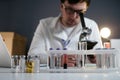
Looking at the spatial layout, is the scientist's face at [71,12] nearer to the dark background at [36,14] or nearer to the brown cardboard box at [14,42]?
the brown cardboard box at [14,42]

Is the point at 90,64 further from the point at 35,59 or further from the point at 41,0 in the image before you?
the point at 41,0

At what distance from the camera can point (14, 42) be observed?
2.43m

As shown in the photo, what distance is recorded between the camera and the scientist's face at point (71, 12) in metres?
1.47

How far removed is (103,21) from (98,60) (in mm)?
1967

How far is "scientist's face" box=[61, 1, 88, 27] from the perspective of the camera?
1467 mm

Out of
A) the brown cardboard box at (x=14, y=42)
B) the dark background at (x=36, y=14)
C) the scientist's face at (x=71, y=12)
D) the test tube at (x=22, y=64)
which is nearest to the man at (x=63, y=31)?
the scientist's face at (x=71, y=12)

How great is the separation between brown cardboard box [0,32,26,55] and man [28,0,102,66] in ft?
2.55

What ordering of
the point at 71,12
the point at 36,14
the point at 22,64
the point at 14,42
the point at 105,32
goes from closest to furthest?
the point at 22,64 → the point at 71,12 → the point at 14,42 → the point at 105,32 → the point at 36,14

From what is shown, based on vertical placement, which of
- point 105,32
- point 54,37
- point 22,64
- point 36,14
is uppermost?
point 36,14

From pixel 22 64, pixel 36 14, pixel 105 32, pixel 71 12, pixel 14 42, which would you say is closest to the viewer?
pixel 22 64

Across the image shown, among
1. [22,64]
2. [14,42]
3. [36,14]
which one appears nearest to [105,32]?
[36,14]

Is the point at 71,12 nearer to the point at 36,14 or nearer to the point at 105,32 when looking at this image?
the point at 105,32

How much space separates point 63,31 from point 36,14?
1265 millimetres

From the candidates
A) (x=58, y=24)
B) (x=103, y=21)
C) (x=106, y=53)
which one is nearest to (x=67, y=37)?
(x=58, y=24)
